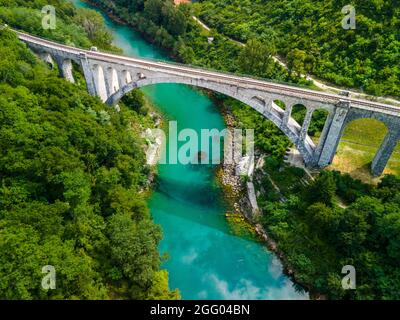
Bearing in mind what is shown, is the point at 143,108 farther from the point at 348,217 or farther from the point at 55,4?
the point at 348,217

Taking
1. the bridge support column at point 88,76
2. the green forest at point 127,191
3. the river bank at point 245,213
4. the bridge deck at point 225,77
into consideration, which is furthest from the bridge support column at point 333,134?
the bridge support column at point 88,76

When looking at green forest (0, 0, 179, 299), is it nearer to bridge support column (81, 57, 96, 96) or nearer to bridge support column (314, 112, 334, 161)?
bridge support column (81, 57, 96, 96)

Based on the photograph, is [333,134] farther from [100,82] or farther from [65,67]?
[65,67]

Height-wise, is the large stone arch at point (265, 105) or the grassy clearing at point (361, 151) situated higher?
the large stone arch at point (265, 105)

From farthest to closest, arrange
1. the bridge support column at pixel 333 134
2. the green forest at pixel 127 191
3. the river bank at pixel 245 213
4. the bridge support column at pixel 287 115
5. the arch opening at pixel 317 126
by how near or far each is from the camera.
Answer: the arch opening at pixel 317 126, the bridge support column at pixel 287 115, the bridge support column at pixel 333 134, the river bank at pixel 245 213, the green forest at pixel 127 191

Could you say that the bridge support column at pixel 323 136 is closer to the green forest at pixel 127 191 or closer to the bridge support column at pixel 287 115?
the green forest at pixel 127 191

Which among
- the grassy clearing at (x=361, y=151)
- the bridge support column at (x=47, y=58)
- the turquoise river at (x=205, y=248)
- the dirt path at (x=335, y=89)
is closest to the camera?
the turquoise river at (x=205, y=248)

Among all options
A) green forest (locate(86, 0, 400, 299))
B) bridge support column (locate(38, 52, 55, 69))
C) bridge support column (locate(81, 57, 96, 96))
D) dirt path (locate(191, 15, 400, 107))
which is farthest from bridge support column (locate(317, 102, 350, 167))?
bridge support column (locate(38, 52, 55, 69))
